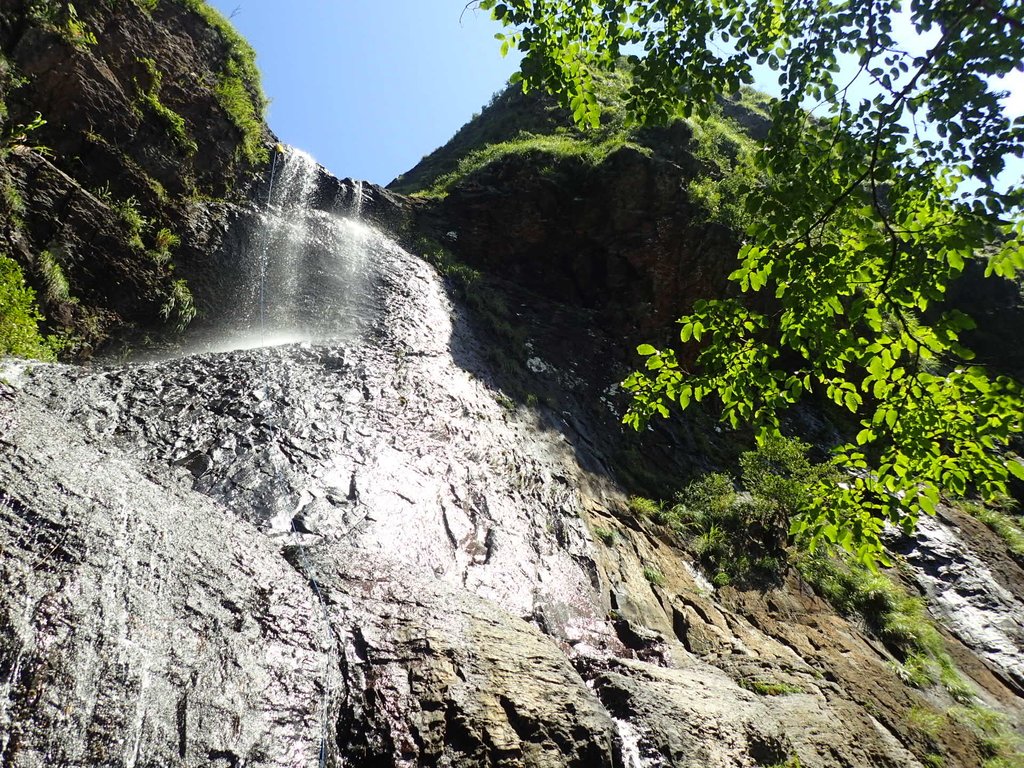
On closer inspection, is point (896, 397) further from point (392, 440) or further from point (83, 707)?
point (392, 440)

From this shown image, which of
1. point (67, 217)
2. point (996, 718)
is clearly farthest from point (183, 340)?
point (996, 718)

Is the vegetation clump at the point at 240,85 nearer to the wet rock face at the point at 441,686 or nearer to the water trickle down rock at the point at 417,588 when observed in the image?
the water trickle down rock at the point at 417,588

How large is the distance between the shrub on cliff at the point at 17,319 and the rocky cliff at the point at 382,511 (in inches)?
22.5

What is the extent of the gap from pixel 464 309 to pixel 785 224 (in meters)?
10.9

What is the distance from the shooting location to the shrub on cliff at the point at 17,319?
679 cm

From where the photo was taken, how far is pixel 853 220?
3.52 metres

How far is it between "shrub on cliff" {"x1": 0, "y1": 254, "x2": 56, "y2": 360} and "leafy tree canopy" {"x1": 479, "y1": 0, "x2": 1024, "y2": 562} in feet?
20.8

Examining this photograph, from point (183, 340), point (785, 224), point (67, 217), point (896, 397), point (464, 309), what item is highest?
point (785, 224)

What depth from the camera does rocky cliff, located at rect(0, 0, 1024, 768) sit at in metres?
3.56

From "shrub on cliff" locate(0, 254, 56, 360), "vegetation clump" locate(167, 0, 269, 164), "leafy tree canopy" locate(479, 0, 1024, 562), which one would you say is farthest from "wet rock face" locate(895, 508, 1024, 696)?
"vegetation clump" locate(167, 0, 269, 164)

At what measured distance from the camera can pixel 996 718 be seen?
766 centimetres

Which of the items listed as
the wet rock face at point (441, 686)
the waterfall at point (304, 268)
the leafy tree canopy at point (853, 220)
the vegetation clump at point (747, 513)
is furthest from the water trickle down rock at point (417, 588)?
the leafy tree canopy at point (853, 220)

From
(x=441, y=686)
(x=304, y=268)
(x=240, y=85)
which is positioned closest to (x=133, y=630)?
(x=441, y=686)

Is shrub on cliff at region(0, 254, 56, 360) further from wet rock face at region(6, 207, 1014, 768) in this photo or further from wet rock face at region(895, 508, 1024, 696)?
wet rock face at region(895, 508, 1024, 696)
